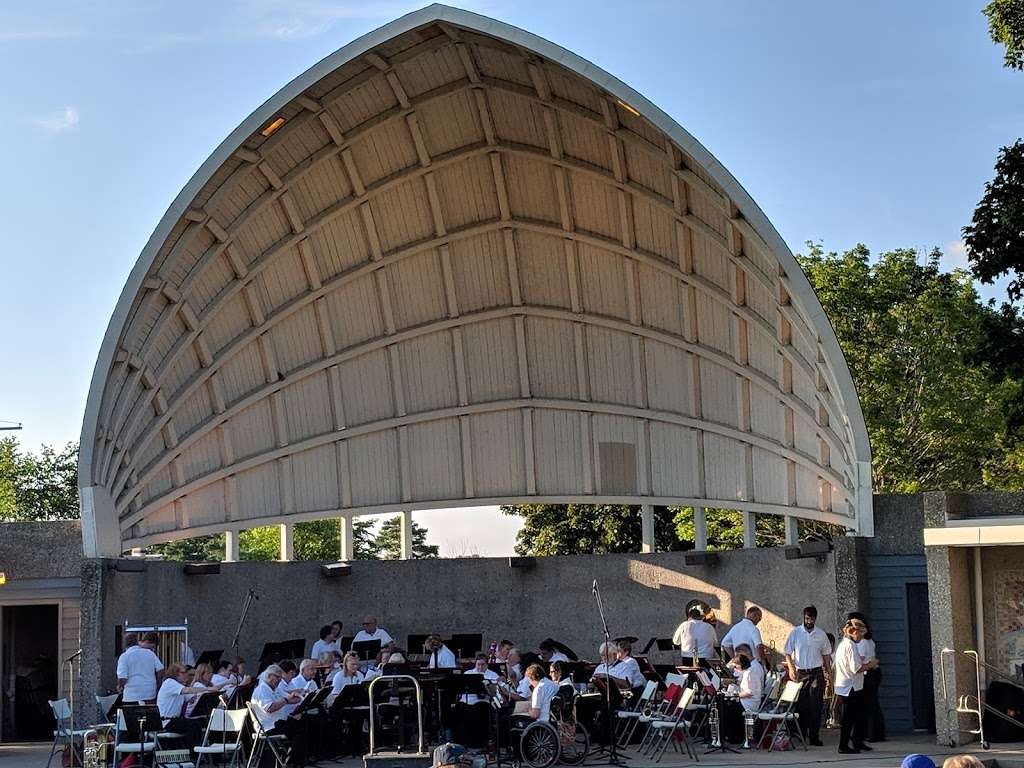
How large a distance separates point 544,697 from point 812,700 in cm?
395

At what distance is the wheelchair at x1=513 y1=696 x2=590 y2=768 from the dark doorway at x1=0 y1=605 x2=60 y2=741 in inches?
347

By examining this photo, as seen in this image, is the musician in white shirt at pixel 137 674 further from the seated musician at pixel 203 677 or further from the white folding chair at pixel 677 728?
the white folding chair at pixel 677 728

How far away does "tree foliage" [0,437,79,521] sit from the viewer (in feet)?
227

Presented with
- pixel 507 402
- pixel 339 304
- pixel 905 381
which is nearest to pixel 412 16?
pixel 339 304

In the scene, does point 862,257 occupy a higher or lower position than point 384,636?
higher

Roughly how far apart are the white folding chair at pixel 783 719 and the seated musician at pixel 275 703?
5557 millimetres

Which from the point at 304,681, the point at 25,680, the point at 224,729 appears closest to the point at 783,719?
the point at 304,681

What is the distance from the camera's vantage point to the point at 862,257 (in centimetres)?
4291

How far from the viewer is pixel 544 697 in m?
16.3

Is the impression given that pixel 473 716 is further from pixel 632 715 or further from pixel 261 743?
pixel 261 743

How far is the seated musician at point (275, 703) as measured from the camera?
16.1 metres

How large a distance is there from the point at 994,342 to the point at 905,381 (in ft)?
52.3

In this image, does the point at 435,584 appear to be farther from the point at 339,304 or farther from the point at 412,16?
the point at 412,16

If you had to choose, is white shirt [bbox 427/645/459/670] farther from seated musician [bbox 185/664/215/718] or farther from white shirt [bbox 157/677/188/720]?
white shirt [bbox 157/677/188/720]
